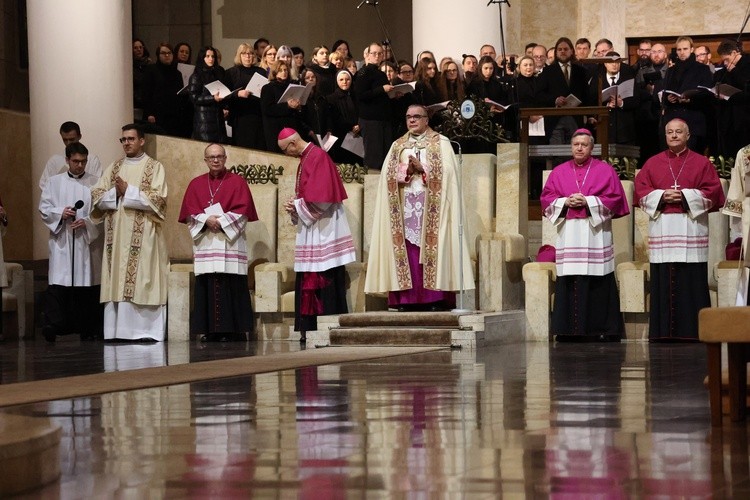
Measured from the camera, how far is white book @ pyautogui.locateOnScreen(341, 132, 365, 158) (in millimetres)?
16656

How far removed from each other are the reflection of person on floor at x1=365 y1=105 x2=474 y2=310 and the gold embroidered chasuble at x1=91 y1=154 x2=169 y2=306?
220 centimetres

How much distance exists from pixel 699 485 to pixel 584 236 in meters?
8.83

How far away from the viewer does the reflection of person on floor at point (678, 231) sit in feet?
43.8

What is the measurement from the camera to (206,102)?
16.8m

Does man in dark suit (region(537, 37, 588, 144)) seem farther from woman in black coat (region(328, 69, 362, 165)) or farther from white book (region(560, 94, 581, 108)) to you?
woman in black coat (region(328, 69, 362, 165))

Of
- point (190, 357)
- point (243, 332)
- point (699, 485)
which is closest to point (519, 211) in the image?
point (243, 332)

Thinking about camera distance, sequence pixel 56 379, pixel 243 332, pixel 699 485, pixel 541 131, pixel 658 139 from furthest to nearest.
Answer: pixel 658 139
pixel 541 131
pixel 243 332
pixel 56 379
pixel 699 485

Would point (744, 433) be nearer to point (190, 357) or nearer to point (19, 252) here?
point (190, 357)

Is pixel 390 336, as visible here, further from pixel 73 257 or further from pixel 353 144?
pixel 353 144

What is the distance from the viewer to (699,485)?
4.81m

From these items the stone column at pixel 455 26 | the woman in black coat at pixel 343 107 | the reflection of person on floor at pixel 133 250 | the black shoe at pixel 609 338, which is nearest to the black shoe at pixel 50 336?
the reflection of person on floor at pixel 133 250

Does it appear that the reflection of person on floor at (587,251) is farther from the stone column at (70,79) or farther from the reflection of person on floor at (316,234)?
the stone column at (70,79)

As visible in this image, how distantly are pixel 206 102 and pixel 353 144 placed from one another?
1657mm

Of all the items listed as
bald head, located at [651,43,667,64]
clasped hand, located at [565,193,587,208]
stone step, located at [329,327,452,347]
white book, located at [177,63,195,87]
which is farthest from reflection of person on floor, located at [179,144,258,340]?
bald head, located at [651,43,667,64]
